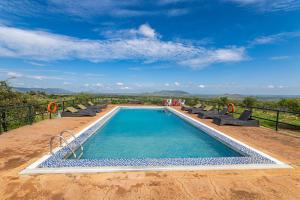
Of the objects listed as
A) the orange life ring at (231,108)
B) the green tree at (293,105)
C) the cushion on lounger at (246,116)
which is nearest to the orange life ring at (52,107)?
the cushion on lounger at (246,116)

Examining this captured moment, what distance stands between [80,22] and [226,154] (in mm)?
12977

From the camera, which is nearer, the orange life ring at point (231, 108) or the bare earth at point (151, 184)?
the bare earth at point (151, 184)

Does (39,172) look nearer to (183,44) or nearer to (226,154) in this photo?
(226,154)

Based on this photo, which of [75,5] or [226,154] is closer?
[226,154]

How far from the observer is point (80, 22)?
13.3 metres

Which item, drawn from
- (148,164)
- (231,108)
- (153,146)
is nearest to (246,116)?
(231,108)

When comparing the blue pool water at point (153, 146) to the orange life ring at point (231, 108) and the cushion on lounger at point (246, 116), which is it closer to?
the cushion on lounger at point (246, 116)

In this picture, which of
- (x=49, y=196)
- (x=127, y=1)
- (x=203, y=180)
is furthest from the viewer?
(x=127, y=1)

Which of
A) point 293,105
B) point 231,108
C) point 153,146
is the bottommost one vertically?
point 153,146

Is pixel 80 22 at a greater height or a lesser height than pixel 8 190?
greater

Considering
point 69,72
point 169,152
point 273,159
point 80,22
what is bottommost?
point 169,152

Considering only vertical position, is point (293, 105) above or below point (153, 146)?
above

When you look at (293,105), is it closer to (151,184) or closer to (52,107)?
(151,184)

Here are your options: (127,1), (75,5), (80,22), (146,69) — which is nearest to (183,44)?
(127,1)
